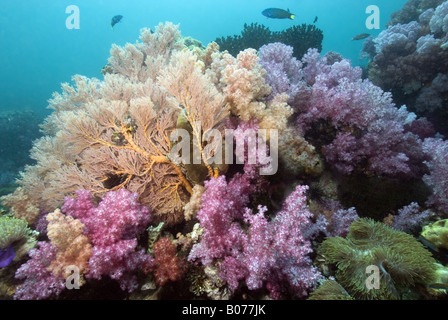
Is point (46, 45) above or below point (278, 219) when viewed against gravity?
above

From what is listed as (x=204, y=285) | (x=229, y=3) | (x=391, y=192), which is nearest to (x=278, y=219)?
(x=204, y=285)

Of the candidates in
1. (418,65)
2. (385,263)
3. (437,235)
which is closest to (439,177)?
(437,235)

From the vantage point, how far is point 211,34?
121 m

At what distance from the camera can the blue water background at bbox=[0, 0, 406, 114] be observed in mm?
89312

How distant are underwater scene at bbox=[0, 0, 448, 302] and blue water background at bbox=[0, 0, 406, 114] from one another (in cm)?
8907

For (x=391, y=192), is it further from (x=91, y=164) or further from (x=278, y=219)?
(x=91, y=164)

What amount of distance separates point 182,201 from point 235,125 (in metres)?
1.63

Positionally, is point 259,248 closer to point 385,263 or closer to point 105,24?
point 385,263

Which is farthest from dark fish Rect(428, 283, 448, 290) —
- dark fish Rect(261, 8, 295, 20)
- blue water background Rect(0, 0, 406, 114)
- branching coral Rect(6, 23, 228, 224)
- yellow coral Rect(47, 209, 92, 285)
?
blue water background Rect(0, 0, 406, 114)

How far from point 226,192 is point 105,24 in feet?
522

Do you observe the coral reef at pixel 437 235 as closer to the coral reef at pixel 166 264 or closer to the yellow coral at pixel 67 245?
the coral reef at pixel 166 264

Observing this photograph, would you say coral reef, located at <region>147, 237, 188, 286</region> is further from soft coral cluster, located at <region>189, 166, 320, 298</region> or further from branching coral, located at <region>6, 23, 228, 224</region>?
branching coral, located at <region>6, 23, 228, 224</region>

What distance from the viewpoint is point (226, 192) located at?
2914 millimetres
